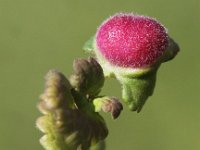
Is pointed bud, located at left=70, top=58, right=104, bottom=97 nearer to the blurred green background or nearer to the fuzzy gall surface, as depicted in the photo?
the fuzzy gall surface

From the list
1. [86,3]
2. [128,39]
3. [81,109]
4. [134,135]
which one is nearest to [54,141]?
[81,109]

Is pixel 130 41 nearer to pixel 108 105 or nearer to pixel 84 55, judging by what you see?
pixel 108 105

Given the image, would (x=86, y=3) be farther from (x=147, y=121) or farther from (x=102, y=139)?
(x=102, y=139)

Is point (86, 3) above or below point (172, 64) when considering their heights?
above

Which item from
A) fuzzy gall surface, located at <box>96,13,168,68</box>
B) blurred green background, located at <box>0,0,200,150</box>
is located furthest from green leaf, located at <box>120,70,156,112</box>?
blurred green background, located at <box>0,0,200,150</box>

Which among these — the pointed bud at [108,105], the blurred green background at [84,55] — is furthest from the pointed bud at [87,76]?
the blurred green background at [84,55]

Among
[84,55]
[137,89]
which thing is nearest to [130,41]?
[137,89]

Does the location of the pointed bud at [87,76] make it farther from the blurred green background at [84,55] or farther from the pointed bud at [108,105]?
the blurred green background at [84,55]
